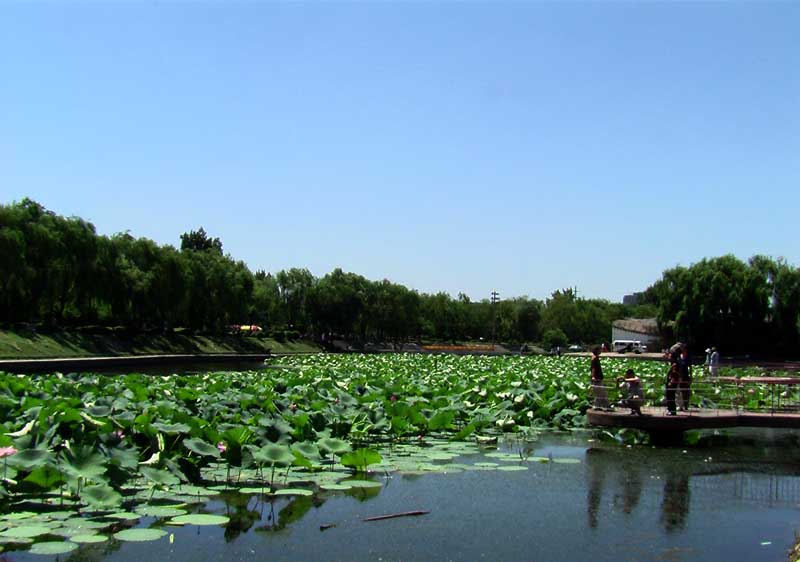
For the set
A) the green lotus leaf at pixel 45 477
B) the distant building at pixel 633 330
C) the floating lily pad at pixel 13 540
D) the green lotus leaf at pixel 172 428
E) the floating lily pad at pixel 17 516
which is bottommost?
the floating lily pad at pixel 13 540

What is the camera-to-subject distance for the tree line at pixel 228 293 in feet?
126

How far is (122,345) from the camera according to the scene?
140 feet

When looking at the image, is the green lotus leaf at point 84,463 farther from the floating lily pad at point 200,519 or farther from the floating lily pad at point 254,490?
the floating lily pad at point 254,490

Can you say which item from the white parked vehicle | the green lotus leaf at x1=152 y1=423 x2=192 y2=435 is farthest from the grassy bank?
the green lotus leaf at x1=152 y1=423 x2=192 y2=435

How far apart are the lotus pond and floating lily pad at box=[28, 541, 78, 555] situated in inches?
0.9

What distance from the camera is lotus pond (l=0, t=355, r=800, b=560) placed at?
23.4 feet

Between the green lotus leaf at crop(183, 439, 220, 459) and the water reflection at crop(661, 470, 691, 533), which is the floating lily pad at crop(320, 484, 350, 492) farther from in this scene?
the water reflection at crop(661, 470, 691, 533)

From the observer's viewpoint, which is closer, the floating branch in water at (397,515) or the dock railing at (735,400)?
the floating branch in water at (397,515)

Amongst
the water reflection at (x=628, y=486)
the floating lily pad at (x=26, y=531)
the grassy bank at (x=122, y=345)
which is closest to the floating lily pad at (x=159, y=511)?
the floating lily pad at (x=26, y=531)

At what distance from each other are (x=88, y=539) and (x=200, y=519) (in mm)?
1048

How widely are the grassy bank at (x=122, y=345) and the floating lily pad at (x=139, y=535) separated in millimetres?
28904

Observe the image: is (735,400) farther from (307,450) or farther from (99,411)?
(99,411)

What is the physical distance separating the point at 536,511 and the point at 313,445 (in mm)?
2958

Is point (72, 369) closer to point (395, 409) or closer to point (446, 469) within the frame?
point (395, 409)
